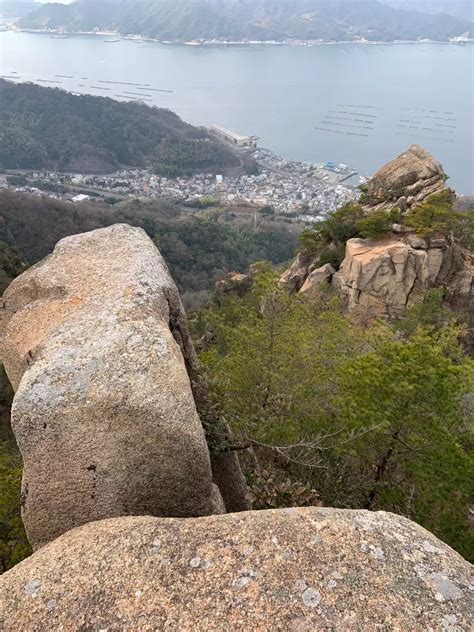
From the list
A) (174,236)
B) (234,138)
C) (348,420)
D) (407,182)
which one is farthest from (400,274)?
(234,138)

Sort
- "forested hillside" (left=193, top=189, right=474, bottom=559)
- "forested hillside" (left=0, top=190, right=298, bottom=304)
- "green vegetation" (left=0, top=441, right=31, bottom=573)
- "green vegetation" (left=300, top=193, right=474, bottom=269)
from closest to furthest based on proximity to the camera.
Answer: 1. "green vegetation" (left=0, top=441, right=31, bottom=573)
2. "forested hillside" (left=193, top=189, right=474, bottom=559)
3. "green vegetation" (left=300, top=193, right=474, bottom=269)
4. "forested hillside" (left=0, top=190, right=298, bottom=304)

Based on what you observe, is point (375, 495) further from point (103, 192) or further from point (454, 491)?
point (103, 192)

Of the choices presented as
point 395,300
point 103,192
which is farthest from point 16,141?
point 395,300

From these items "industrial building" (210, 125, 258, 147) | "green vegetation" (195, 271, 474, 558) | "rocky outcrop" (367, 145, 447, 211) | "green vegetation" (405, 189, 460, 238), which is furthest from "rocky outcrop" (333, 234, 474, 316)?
"industrial building" (210, 125, 258, 147)

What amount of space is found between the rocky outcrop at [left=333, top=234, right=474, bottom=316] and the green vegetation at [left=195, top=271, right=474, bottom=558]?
1184 cm

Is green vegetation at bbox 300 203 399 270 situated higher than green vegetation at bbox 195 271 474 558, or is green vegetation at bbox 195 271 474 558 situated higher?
green vegetation at bbox 195 271 474 558

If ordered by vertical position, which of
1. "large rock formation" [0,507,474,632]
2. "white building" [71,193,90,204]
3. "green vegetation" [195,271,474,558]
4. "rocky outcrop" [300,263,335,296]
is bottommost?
"white building" [71,193,90,204]

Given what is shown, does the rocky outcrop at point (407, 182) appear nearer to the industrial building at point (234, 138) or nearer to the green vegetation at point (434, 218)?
the green vegetation at point (434, 218)

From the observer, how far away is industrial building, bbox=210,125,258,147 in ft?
349

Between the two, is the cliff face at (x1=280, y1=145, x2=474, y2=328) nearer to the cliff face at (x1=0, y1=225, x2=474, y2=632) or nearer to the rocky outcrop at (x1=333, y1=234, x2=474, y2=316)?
the rocky outcrop at (x1=333, y1=234, x2=474, y2=316)

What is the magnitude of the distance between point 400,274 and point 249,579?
59.5 ft

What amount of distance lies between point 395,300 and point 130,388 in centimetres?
1742

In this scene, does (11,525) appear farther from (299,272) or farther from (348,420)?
(299,272)

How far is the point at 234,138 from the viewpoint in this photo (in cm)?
10775
